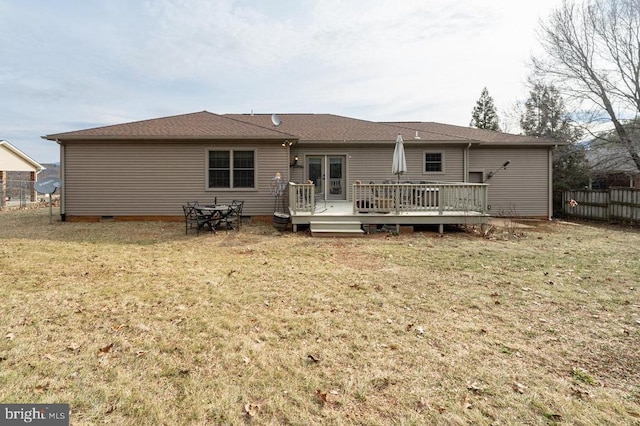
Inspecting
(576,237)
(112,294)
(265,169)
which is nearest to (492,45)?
(576,237)

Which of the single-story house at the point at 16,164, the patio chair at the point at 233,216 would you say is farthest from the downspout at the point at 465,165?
the single-story house at the point at 16,164

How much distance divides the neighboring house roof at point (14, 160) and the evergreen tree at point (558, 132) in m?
34.8

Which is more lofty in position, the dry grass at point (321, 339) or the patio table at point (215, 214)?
the patio table at point (215, 214)

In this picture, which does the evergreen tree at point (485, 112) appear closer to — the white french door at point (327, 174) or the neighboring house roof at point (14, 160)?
the white french door at point (327, 174)

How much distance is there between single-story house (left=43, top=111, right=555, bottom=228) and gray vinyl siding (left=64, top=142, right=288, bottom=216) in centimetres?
4

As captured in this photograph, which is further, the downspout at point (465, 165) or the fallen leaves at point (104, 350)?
the downspout at point (465, 165)

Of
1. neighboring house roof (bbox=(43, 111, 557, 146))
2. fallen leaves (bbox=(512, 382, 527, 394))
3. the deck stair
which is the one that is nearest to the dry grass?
fallen leaves (bbox=(512, 382, 527, 394))

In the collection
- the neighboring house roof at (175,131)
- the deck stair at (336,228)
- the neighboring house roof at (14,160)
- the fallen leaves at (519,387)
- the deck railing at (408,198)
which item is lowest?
the fallen leaves at (519,387)

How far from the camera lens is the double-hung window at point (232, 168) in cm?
1180

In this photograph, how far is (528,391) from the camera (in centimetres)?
238

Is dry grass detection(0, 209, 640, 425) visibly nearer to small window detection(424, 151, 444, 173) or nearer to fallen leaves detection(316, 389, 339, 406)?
fallen leaves detection(316, 389, 339, 406)

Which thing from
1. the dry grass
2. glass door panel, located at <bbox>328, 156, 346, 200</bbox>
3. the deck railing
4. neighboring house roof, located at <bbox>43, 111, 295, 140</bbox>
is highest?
neighboring house roof, located at <bbox>43, 111, 295, 140</bbox>

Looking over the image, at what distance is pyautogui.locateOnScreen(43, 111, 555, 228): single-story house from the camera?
38.0 ft

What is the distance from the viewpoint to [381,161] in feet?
44.4
